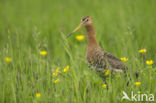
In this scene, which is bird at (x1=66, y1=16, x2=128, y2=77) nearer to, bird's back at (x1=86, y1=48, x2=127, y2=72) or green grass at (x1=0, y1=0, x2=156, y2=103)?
bird's back at (x1=86, y1=48, x2=127, y2=72)

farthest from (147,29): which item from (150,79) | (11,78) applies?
(11,78)

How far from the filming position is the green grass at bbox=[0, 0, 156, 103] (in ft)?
11.5

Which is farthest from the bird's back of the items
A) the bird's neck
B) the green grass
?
the bird's neck

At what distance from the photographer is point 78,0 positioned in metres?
10.5

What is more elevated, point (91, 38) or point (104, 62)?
point (91, 38)

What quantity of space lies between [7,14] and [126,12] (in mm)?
4412

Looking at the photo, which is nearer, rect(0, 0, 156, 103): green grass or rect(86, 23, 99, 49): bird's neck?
rect(0, 0, 156, 103): green grass

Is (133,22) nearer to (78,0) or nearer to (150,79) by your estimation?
(150,79)

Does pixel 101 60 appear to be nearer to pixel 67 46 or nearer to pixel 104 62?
pixel 104 62

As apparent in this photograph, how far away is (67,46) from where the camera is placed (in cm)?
344

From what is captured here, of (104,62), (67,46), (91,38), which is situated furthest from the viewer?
(91,38)

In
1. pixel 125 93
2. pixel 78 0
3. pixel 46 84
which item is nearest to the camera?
pixel 125 93

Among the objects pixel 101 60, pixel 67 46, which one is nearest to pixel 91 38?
pixel 101 60

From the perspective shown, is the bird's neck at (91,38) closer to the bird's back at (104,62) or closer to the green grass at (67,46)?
the green grass at (67,46)
